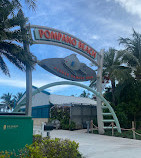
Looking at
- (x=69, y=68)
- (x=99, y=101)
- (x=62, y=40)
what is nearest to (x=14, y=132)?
(x=69, y=68)

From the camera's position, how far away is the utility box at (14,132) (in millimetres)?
5672

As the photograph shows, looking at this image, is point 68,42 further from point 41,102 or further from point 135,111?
point 41,102

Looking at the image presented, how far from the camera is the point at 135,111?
69.5 ft

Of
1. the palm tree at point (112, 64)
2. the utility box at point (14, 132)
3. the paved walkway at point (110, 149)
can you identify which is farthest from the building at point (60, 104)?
the utility box at point (14, 132)

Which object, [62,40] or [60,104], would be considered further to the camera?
[60,104]

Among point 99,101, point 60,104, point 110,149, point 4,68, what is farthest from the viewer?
point 60,104

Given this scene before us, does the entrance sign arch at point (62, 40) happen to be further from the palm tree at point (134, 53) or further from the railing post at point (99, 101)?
the palm tree at point (134, 53)

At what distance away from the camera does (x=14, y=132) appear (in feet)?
19.6

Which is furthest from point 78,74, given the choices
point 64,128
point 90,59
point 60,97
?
point 60,97

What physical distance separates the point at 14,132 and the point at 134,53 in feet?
70.1

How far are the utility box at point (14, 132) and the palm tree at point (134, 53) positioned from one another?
58.7ft

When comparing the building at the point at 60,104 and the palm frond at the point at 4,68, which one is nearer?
the palm frond at the point at 4,68

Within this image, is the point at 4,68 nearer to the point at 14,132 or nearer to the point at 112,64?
the point at 14,132

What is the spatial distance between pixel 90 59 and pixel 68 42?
10.6ft
